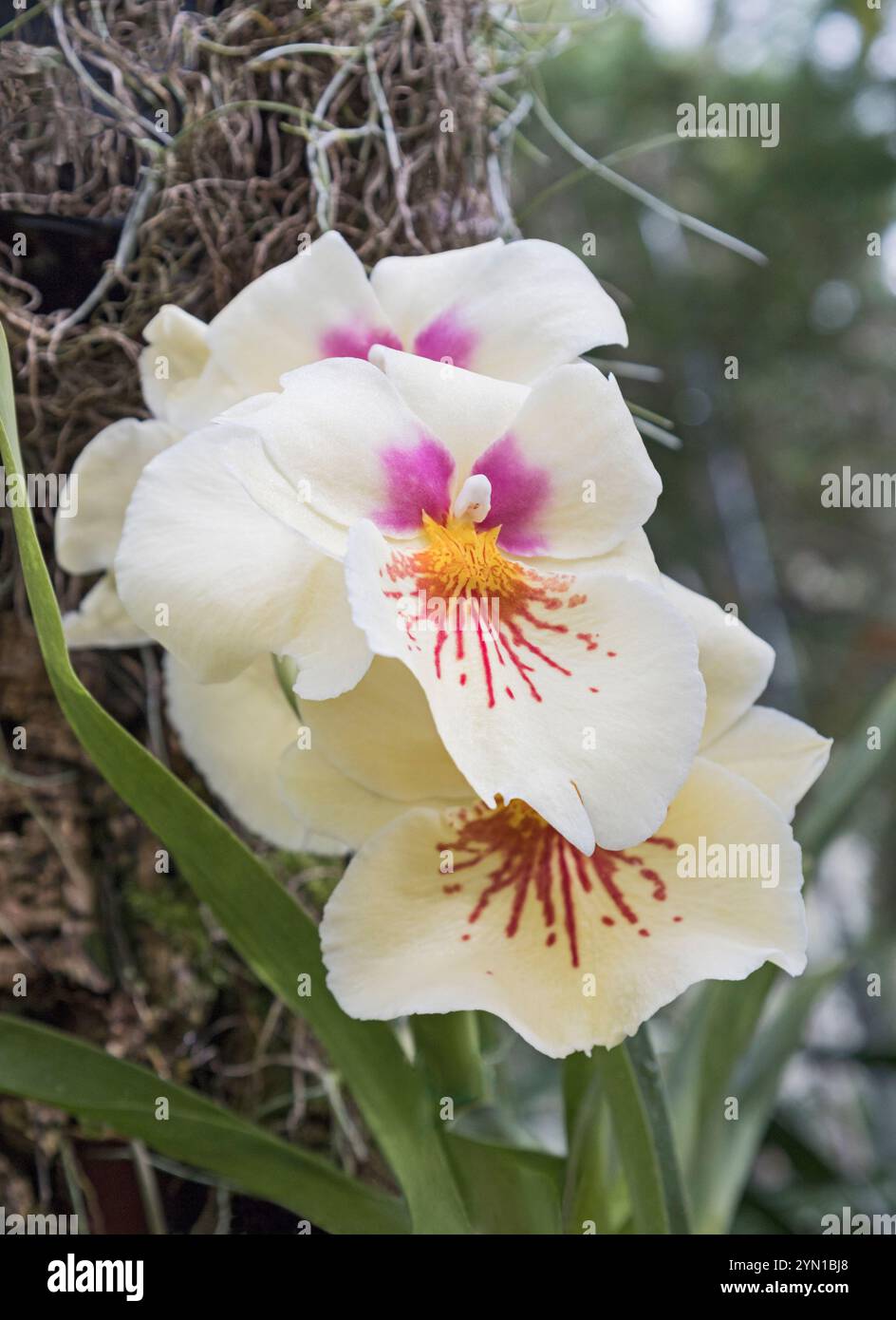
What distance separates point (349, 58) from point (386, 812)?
36 cm

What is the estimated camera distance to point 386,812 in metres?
0.40

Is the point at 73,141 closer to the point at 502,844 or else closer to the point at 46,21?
the point at 46,21

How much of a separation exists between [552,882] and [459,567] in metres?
0.12

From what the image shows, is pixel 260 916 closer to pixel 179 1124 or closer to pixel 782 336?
pixel 179 1124

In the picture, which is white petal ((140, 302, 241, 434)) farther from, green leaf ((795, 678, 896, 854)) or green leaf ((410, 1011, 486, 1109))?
green leaf ((795, 678, 896, 854))

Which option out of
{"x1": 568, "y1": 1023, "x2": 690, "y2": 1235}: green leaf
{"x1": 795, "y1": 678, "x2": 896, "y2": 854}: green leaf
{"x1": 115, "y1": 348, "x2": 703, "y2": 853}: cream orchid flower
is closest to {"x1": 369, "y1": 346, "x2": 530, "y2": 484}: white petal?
{"x1": 115, "y1": 348, "x2": 703, "y2": 853}: cream orchid flower

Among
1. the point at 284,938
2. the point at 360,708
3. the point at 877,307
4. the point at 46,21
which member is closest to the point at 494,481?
the point at 360,708

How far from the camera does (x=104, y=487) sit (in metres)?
0.45

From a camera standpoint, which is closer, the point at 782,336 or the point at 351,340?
the point at 351,340

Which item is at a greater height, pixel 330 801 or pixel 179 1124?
pixel 330 801

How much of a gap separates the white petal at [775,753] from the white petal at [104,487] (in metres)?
0.25

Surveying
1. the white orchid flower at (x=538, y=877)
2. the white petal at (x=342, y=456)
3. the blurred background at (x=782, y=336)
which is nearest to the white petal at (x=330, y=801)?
the white orchid flower at (x=538, y=877)

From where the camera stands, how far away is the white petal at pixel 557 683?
0.31 m

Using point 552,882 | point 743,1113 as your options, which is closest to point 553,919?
point 552,882
